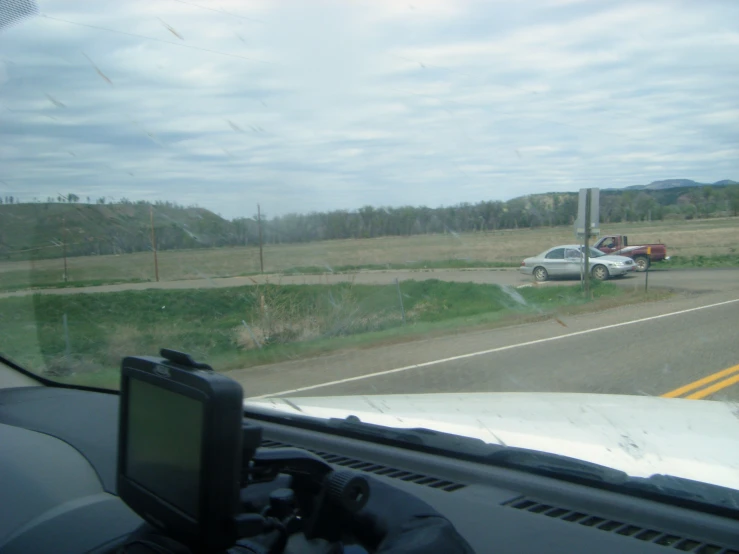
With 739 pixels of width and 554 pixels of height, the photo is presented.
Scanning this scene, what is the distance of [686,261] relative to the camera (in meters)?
16.2

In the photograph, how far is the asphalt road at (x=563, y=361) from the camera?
693 centimetres

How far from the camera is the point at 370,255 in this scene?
46.4 feet

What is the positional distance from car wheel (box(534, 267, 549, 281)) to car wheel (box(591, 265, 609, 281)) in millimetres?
1257

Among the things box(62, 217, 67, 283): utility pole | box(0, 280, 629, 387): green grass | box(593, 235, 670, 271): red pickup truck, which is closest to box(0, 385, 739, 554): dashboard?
box(0, 280, 629, 387): green grass

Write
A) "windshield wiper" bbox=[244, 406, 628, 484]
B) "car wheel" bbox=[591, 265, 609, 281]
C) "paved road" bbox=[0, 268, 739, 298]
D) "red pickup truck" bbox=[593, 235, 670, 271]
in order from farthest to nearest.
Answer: "car wheel" bbox=[591, 265, 609, 281] → "red pickup truck" bbox=[593, 235, 670, 271] → "paved road" bbox=[0, 268, 739, 298] → "windshield wiper" bbox=[244, 406, 628, 484]

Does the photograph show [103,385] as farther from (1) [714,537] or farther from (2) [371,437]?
(1) [714,537]

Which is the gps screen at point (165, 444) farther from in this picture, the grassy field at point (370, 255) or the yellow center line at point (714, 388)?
the yellow center line at point (714, 388)

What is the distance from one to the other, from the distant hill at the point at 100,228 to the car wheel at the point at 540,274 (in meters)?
9.54

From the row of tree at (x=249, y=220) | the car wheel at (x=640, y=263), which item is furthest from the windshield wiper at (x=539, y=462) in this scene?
the car wheel at (x=640, y=263)

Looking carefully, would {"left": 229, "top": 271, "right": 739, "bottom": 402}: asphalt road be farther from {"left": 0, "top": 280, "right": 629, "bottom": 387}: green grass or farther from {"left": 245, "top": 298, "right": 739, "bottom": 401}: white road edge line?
{"left": 0, "top": 280, "right": 629, "bottom": 387}: green grass

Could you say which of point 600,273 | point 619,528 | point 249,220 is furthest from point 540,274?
point 619,528

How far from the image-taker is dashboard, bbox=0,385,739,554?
7.92 ft

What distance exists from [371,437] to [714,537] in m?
1.68

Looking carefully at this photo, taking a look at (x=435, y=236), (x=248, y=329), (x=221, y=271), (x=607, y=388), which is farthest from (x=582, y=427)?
(x=435, y=236)
